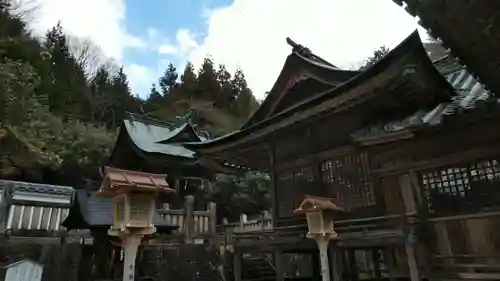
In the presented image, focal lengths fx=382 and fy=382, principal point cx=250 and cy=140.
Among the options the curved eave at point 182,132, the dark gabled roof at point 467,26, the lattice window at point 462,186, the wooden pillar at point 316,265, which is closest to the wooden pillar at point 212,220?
the wooden pillar at point 316,265

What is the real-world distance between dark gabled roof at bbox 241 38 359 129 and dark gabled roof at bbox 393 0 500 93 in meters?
5.29

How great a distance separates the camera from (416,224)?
302 inches

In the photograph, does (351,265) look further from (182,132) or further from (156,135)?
(156,135)

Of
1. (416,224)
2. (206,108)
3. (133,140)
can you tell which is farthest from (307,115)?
(206,108)

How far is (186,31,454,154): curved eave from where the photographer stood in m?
7.27

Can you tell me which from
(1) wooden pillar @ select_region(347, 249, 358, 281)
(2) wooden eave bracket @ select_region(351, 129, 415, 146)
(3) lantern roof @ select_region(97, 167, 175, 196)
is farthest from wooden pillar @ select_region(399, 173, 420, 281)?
(3) lantern roof @ select_region(97, 167, 175, 196)

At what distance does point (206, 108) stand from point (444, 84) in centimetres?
3811

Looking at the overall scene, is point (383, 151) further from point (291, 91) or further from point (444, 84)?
point (291, 91)

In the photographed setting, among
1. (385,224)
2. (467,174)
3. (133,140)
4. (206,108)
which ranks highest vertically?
(206,108)

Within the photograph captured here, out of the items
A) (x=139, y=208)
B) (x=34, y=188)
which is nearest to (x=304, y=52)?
(x=139, y=208)

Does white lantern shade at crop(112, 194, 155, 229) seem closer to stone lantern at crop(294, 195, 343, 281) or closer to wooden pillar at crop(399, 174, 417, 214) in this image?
stone lantern at crop(294, 195, 343, 281)

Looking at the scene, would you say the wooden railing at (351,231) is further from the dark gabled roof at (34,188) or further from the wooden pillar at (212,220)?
the dark gabled roof at (34,188)

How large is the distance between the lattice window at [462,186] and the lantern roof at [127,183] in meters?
5.47

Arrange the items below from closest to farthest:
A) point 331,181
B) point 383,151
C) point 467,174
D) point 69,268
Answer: point 467,174 < point 383,151 < point 331,181 < point 69,268
